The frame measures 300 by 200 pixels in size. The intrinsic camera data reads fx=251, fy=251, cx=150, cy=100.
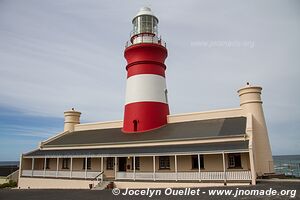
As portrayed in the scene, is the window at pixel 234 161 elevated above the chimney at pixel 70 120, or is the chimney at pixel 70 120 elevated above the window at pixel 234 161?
the chimney at pixel 70 120

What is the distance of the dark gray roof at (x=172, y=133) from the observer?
58.6 ft

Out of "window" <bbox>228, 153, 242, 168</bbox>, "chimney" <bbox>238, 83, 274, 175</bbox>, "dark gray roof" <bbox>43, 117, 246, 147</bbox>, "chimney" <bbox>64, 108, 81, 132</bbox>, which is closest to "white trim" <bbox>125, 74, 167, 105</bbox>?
"dark gray roof" <bbox>43, 117, 246, 147</bbox>

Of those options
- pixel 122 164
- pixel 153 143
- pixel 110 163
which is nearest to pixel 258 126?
pixel 153 143

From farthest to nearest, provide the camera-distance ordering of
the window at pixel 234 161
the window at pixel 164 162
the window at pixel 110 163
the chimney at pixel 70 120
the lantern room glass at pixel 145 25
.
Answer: the chimney at pixel 70 120, the lantern room glass at pixel 145 25, the window at pixel 110 163, the window at pixel 164 162, the window at pixel 234 161

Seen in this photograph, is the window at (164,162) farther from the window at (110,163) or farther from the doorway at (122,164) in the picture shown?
the window at (110,163)

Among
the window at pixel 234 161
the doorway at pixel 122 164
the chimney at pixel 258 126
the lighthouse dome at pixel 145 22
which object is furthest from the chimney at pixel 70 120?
the window at pixel 234 161

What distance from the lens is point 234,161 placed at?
56.0 feet

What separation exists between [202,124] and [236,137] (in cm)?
449

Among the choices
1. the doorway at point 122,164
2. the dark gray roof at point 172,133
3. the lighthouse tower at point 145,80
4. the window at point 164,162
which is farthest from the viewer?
the lighthouse tower at point 145,80

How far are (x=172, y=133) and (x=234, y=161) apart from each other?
5110mm

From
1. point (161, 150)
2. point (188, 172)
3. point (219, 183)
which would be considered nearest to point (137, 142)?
point (161, 150)

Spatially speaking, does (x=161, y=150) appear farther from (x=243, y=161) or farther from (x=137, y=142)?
(x=243, y=161)

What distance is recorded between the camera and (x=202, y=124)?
20.6 meters

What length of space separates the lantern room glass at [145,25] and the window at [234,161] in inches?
538
